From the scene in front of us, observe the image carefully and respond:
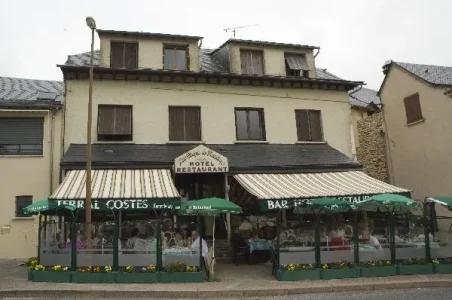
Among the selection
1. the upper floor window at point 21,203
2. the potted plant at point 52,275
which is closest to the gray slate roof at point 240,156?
the upper floor window at point 21,203

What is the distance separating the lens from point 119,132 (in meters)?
17.4

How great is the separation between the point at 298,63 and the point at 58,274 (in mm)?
14241

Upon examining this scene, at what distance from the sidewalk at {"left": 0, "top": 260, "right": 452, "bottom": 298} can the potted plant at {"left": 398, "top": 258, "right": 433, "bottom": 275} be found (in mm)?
365

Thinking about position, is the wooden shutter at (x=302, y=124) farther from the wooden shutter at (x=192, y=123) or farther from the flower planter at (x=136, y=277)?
the flower planter at (x=136, y=277)

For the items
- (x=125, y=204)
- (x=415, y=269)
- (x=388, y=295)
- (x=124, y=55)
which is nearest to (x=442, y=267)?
(x=415, y=269)

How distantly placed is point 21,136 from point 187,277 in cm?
1008

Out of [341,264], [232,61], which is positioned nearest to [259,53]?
[232,61]

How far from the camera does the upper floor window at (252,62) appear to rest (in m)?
19.8

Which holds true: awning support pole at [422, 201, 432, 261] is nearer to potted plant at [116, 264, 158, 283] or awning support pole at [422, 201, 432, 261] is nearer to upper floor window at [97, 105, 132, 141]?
potted plant at [116, 264, 158, 283]

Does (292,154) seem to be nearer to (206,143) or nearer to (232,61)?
(206,143)

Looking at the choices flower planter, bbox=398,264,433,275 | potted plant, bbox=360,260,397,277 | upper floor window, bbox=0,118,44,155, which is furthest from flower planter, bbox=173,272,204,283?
upper floor window, bbox=0,118,44,155

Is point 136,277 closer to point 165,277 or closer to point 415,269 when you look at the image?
point 165,277

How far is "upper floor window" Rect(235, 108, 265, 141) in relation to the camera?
19.1 metres

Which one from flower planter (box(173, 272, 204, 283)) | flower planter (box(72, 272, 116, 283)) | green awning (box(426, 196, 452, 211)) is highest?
green awning (box(426, 196, 452, 211))
